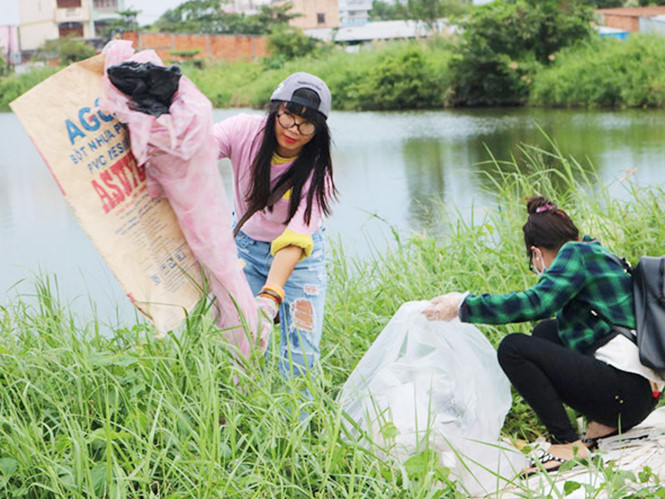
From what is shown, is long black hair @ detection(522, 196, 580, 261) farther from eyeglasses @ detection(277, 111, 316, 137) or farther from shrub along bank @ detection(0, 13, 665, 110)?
shrub along bank @ detection(0, 13, 665, 110)

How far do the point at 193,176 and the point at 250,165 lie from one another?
0.40m

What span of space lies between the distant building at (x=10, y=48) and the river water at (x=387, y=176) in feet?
48.0

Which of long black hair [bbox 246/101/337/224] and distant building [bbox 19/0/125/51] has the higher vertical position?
distant building [bbox 19/0/125/51]

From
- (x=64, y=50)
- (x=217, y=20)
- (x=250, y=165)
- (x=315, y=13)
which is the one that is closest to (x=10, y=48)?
(x=64, y=50)

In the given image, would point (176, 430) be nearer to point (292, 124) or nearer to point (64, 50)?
point (292, 124)

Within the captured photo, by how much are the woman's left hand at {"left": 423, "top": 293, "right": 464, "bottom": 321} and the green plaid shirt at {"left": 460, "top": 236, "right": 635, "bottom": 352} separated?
0.03m

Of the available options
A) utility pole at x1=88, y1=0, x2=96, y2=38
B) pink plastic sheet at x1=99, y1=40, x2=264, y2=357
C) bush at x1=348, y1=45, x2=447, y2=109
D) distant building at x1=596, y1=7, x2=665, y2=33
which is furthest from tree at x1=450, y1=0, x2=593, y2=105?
utility pole at x1=88, y1=0, x2=96, y2=38

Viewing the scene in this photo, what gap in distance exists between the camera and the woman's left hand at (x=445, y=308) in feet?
7.38

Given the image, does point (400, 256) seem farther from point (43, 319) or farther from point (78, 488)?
point (78, 488)

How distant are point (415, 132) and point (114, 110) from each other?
44.2ft

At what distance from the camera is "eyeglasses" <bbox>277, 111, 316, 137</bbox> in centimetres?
222

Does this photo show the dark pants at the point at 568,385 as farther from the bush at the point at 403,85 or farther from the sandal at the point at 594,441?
the bush at the point at 403,85

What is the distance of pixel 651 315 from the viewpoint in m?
2.09

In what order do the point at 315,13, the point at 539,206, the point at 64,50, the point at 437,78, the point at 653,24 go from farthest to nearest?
the point at 315,13 → the point at 64,50 → the point at 653,24 → the point at 437,78 → the point at 539,206
